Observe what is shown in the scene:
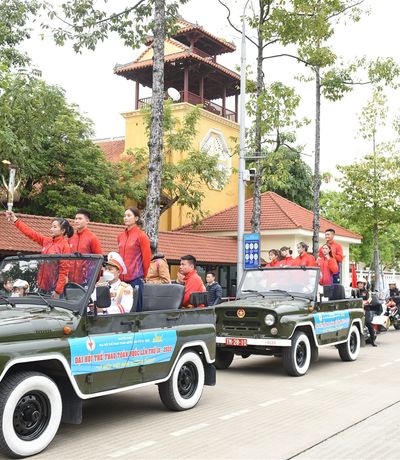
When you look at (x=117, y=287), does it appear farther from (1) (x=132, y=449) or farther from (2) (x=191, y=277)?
(2) (x=191, y=277)

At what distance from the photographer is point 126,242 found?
309 inches

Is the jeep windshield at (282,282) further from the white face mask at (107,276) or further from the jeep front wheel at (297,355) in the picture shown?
the white face mask at (107,276)

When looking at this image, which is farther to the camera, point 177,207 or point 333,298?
point 177,207

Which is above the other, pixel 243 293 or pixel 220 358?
pixel 243 293

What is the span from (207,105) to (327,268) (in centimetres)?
2438

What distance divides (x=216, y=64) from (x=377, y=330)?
2107 cm

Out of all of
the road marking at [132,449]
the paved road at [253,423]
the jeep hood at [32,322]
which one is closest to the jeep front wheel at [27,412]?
the paved road at [253,423]

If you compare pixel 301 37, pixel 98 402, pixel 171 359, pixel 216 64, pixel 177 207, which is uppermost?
pixel 216 64

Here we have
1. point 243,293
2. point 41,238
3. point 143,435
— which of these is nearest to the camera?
point 143,435

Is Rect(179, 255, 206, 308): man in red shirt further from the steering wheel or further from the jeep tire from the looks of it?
the jeep tire

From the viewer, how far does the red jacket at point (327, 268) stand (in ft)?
41.0

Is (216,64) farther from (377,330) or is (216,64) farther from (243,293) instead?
(243,293)

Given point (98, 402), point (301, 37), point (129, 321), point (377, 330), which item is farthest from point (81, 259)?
point (301, 37)

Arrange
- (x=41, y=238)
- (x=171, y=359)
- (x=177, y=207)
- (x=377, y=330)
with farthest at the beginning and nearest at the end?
(x=177, y=207), (x=377, y=330), (x=41, y=238), (x=171, y=359)
